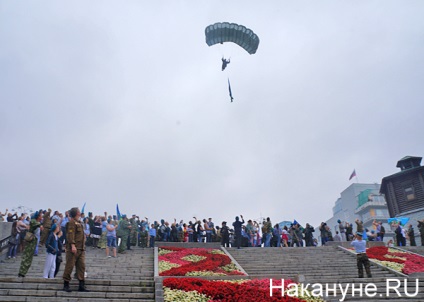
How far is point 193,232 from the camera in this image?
24375 mm

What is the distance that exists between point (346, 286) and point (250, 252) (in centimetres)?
878

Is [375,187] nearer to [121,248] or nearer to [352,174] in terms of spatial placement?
[352,174]

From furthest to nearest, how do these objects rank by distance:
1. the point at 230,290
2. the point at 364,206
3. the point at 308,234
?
the point at 364,206 < the point at 308,234 < the point at 230,290

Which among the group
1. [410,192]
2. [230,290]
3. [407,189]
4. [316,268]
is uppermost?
[407,189]

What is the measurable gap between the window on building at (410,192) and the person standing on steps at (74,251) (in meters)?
40.1

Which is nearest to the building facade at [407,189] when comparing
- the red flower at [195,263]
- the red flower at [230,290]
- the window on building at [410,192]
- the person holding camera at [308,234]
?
the window on building at [410,192]

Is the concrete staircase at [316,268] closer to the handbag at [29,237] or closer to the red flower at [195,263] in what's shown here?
the red flower at [195,263]

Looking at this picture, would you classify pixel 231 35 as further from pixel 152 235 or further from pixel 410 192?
pixel 410 192

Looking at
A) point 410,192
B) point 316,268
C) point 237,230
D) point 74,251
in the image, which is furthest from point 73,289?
point 410,192

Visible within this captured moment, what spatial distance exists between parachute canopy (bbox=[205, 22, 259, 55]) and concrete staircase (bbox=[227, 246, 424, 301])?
13.8 m

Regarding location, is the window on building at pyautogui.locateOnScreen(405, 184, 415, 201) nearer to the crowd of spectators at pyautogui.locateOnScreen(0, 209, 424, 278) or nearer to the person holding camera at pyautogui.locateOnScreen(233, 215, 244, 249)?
the crowd of spectators at pyautogui.locateOnScreen(0, 209, 424, 278)

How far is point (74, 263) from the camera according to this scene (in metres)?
9.98

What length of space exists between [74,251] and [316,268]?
39.0 feet

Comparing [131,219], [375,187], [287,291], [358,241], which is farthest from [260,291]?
[375,187]
